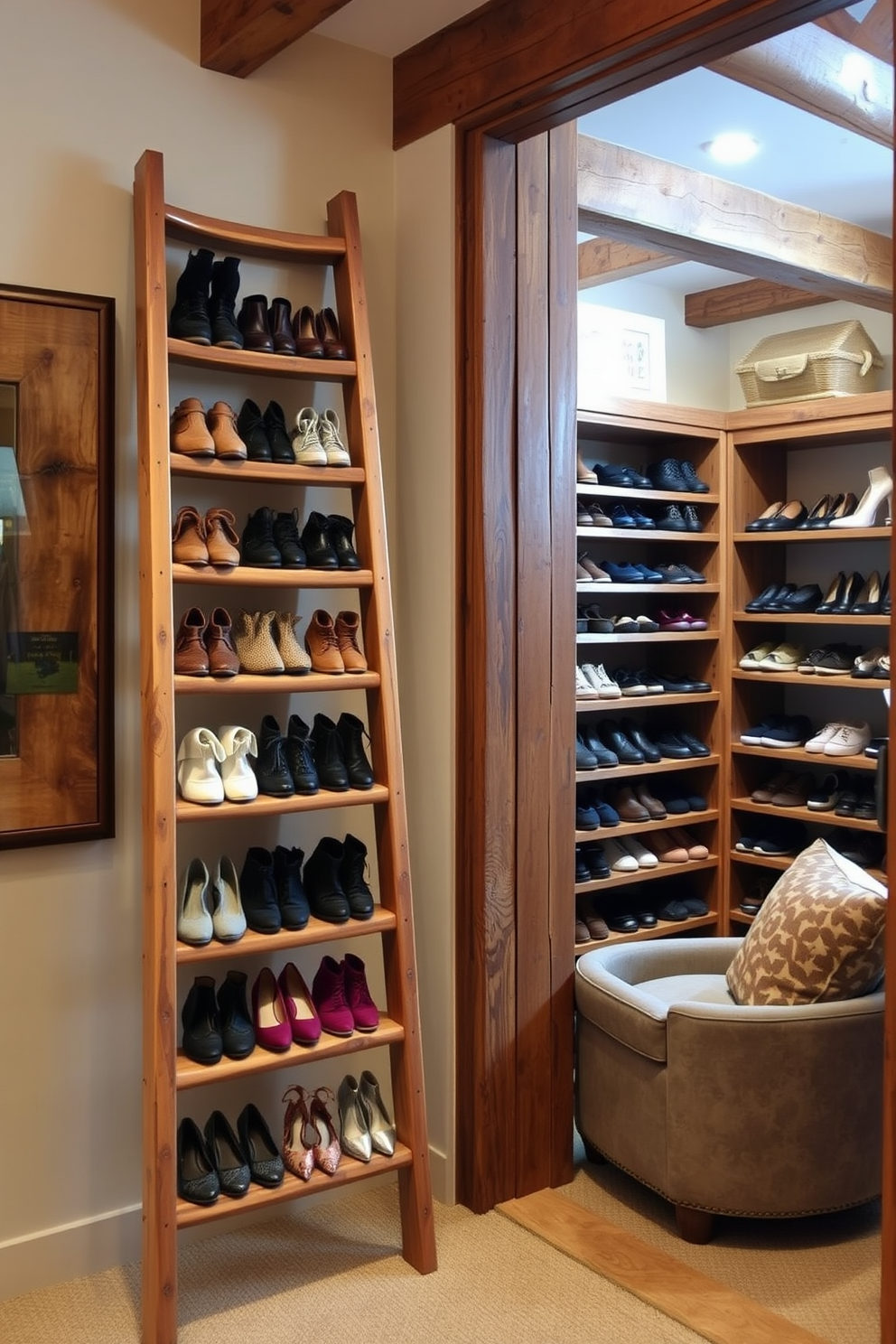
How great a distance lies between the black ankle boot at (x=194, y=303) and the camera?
240 cm

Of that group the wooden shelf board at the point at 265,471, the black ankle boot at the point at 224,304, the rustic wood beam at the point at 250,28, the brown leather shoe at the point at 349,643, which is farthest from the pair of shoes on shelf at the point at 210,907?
the rustic wood beam at the point at 250,28

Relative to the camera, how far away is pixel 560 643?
282 centimetres

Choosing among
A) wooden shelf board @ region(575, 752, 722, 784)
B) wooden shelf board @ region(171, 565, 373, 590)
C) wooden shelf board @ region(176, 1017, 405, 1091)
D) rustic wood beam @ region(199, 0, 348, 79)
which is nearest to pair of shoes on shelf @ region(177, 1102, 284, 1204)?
wooden shelf board @ region(176, 1017, 405, 1091)

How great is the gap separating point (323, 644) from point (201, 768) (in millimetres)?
374

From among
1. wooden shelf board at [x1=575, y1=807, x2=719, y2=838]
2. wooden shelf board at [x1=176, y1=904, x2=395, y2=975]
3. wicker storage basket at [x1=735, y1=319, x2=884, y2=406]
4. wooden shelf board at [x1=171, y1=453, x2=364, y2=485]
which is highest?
wicker storage basket at [x1=735, y1=319, x2=884, y2=406]

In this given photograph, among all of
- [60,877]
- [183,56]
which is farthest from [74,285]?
[60,877]

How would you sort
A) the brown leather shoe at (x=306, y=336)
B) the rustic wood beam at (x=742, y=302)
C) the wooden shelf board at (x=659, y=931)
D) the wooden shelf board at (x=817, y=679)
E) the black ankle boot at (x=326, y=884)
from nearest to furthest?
the black ankle boot at (x=326, y=884) → the brown leather shoe at (x=306, y=336) → the wooden shelf board at (x=659, y=931) → the wooden shelf board at (x=817, y=679) → the rustic wood beam at (x=742, y=302)

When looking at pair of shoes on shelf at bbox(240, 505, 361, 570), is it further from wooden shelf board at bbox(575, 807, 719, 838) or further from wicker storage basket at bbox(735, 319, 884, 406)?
wicker storage basket at bbox(735, 319, 884, 406)

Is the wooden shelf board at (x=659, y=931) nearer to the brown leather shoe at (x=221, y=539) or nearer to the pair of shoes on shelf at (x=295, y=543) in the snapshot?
the pair of shoes on shelf at (x=295, y=543)

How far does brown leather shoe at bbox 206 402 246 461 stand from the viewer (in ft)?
7.82

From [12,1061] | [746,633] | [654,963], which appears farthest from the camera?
[746,633]

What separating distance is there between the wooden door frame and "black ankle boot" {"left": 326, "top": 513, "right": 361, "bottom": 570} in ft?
0.94

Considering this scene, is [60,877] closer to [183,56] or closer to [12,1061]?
[12,1061]

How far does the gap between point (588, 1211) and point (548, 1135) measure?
0.19m
